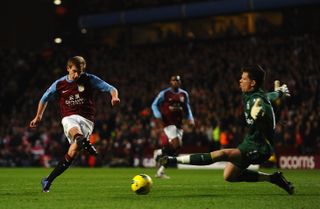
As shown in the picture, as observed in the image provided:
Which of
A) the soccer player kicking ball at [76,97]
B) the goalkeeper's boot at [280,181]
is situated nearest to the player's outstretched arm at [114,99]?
the soccer player kicking ball at [76,97]

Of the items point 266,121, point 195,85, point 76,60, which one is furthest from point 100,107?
point 266,121

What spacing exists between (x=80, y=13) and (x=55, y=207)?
36.3 meters

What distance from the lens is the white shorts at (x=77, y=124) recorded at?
38.5 ft

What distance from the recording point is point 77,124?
11.8m

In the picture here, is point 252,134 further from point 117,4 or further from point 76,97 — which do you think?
point 117,4

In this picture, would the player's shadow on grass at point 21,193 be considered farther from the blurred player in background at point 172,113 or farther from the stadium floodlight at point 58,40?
the stadium floodlight at point 58,40

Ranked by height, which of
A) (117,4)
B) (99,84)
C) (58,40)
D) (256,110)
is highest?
(117,4)

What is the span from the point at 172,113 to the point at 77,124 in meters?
6.43

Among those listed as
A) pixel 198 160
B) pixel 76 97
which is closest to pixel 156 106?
pixel 76 97

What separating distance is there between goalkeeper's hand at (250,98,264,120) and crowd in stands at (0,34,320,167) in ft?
47.3

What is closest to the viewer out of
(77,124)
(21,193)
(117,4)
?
(21,193)

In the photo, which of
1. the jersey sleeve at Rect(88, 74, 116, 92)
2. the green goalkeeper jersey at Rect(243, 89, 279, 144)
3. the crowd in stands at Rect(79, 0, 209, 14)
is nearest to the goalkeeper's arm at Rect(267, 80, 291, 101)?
the green goalkeeper jersey at Rect(243, 89, 279, 144)

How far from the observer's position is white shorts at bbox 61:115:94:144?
11.7 meters

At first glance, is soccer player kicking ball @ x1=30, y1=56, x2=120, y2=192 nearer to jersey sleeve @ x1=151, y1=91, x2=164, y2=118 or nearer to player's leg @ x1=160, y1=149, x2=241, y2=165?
player's leg @ x1=160, y1=149, x2=241, y2=165
